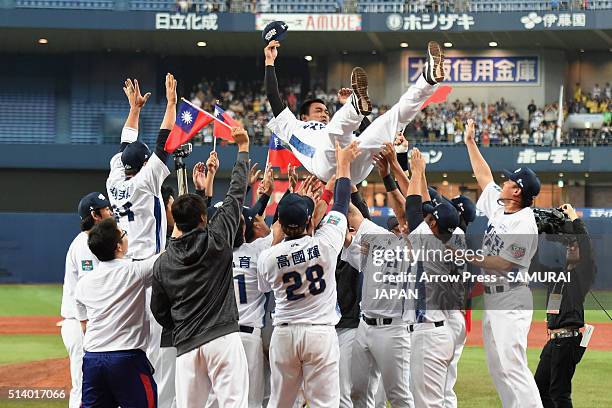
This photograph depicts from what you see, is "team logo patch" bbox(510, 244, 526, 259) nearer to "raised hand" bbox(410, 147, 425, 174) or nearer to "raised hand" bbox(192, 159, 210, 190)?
"raised hand" bbox(410, 147, 425, 174)

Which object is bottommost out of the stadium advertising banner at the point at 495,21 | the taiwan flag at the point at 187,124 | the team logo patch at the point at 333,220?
the team logo patch at the point at 333,220

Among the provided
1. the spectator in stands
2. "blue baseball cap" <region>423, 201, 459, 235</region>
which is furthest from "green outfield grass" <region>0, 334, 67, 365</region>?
the spectator in stands

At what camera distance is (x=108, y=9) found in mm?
34281

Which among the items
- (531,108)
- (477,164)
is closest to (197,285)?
(477,164)

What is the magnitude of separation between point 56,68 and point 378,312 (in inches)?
1251

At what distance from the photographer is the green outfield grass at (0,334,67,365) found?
50.2 feet

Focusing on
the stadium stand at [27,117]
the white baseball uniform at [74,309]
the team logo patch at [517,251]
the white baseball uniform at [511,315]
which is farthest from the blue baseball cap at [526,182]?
the stadium stand at [27,117]

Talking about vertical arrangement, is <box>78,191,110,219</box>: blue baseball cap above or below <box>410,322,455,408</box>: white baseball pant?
Result: above

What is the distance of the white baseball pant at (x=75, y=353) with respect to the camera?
8.54m

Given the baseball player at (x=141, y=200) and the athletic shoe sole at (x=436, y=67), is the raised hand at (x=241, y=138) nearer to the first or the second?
the baseball player at (x=141, y=200)

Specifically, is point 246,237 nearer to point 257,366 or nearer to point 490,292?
point 257,366

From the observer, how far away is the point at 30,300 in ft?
79.2

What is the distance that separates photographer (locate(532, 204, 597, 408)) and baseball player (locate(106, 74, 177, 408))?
338cm

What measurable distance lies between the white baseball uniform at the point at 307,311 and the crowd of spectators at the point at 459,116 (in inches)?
1012
